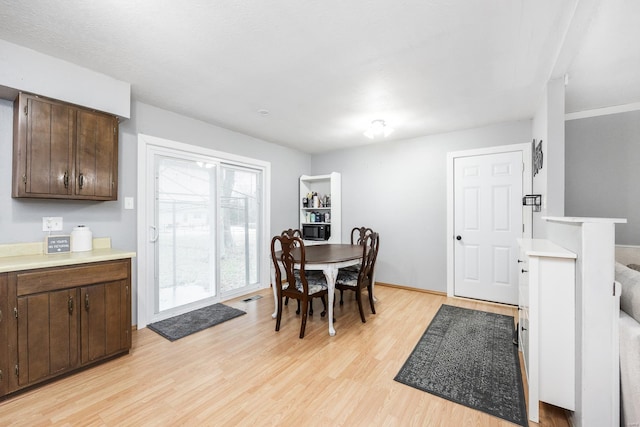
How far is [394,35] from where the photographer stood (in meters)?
1.82

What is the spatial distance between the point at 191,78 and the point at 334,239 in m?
3.25

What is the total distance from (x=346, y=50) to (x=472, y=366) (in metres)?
2.64

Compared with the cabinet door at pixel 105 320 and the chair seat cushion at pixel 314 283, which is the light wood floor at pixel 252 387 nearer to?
the cabinet door at pixel 105 320

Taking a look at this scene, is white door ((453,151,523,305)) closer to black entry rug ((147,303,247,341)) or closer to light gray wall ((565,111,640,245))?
light gray wall ((565,111,640,245))

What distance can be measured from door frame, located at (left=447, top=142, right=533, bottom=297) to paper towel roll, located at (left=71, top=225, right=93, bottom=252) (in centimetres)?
420

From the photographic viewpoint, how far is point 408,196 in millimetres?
4250

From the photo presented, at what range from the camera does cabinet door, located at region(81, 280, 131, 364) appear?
208 cm

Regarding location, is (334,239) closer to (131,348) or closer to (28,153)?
(131,348)

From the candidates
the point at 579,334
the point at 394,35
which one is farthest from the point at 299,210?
the point at 579,334

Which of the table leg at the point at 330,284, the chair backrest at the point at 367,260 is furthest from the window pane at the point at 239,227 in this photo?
the chair backrest at the point at 367,260

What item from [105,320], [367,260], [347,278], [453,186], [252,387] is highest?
[453,186]

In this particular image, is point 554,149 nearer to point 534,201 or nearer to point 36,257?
point 534,201

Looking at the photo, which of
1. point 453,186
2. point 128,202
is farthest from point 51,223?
point 453,186

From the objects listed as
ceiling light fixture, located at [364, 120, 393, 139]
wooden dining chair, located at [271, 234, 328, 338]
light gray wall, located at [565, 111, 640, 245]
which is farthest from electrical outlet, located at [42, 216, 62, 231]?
light gray wall, located at [565, 111, 640, 245]
